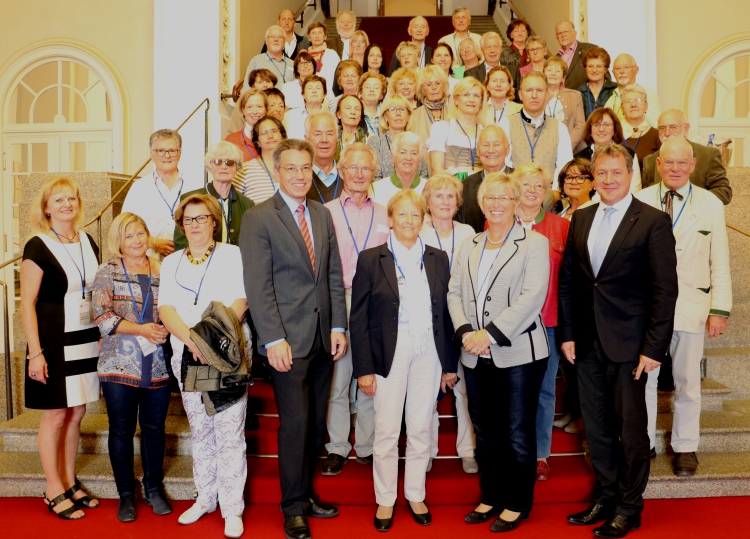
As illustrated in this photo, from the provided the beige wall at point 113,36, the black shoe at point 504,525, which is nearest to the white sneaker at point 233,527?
the black shoe at point 504,525

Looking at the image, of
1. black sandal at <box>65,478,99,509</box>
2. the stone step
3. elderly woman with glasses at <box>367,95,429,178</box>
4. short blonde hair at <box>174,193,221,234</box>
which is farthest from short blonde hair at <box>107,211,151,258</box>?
the stone step

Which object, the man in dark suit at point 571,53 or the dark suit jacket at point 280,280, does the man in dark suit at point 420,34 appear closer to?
the man in dark suit at point 571,53

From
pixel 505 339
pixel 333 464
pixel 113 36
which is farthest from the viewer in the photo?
pixel 113 36

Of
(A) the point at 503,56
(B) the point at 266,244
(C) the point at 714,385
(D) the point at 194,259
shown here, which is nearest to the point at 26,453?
(D) the point at 194,259

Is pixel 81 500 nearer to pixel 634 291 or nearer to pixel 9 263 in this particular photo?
pixel 9 263

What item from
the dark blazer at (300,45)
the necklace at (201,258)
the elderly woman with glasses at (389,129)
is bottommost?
the necklace at (201,258)

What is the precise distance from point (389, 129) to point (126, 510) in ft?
10.3

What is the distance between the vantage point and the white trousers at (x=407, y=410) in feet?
12.1

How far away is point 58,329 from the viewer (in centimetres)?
392

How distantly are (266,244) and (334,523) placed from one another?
1.51 m

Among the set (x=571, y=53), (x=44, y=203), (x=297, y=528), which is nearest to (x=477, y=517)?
(x=297, y=528)

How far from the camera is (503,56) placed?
8.00 meters

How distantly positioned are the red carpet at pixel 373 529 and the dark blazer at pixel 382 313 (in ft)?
2.62

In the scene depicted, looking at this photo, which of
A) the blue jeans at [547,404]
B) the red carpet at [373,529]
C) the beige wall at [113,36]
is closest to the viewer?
the red carpet at [373,529]
